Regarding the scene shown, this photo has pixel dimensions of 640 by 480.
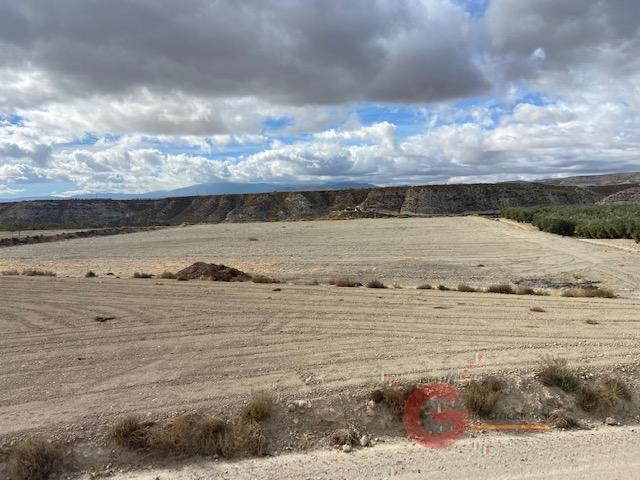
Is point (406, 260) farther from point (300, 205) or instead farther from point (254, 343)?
point (300, 205)

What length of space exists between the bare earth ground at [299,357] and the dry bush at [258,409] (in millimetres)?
178

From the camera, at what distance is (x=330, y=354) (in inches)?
357

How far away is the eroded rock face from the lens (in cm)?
11056

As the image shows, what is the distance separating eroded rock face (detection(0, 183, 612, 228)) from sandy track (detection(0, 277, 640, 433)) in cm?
9349

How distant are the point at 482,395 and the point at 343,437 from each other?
212 centimetres

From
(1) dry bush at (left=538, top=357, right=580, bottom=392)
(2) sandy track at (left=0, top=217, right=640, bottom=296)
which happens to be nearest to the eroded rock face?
(2) sandy track at (left=0, top=217, right=640, bottom=296)

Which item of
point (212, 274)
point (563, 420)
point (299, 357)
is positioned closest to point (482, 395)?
point (563, 420)

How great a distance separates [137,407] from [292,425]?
2193 mm

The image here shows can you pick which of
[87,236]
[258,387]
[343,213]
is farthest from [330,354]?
[343,213]

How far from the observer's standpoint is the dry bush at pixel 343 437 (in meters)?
6.39

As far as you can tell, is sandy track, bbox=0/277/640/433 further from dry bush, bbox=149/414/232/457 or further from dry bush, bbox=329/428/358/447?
dry bush, bbox=329/428/358/447

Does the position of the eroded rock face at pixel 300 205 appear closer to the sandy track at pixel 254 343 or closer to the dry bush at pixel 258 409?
the sandy track at pixel 254 343

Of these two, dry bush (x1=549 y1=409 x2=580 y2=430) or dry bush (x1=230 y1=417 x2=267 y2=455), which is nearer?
dry bush (x1=230 y1=417 x2=267 y2=455)

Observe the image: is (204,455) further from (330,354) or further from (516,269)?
(516,269)
